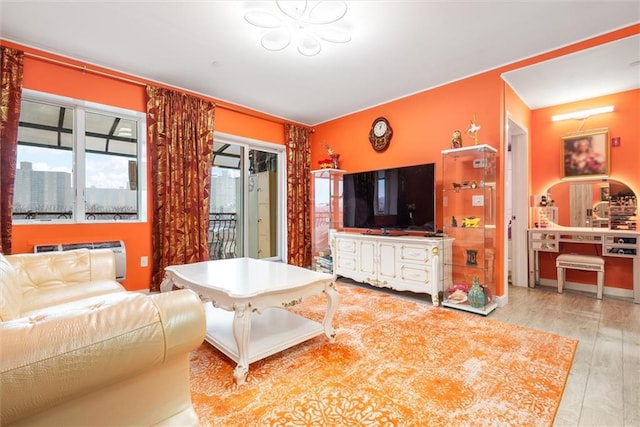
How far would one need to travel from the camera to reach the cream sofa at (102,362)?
676mm

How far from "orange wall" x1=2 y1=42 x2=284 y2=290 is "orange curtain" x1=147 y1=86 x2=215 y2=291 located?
12cm

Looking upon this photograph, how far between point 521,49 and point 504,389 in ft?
9.63

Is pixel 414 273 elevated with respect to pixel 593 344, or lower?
elevated

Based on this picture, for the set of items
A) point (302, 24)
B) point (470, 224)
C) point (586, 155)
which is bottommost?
point (470, 224)

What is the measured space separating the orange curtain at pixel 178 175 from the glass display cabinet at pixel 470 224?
9.74ft

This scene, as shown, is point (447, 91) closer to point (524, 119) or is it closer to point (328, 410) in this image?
point (524, 119)

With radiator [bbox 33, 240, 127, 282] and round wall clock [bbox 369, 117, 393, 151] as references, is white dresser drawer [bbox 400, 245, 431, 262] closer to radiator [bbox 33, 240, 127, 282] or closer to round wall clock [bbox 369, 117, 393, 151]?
round wall clock [bbox 369, 117, 393, 151]

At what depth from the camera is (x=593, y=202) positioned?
3.66 meters

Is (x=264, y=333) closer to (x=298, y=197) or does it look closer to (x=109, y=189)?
(x=109, y=189)

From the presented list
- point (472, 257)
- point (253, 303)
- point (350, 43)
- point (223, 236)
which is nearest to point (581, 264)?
point (472, 257)

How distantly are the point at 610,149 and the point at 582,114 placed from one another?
21.2 inches

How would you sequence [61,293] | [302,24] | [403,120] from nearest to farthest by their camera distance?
[61,293], [302,24], [403,120]

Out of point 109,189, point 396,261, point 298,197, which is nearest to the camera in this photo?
point 109,189

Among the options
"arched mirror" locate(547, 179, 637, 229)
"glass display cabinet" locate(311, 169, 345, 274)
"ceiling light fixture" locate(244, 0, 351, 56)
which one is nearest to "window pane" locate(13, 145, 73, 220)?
"ceiling light fixture" locate(244, 0, 351, 56)
